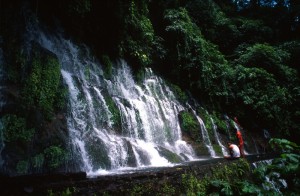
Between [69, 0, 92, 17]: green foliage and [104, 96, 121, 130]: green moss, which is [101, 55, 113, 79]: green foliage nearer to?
[104, 96, 121, 130]: green moss

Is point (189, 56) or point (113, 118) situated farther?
point (189, 56)

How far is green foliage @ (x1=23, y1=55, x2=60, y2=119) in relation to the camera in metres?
6.11

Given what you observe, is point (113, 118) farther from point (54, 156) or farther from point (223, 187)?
point (223, 187)

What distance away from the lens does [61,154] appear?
5.86m

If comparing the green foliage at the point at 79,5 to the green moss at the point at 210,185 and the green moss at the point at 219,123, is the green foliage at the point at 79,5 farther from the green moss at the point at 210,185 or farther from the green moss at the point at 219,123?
the green moss at the point at 219,123

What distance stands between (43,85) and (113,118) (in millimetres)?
2442

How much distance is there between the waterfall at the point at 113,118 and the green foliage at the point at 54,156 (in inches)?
17.1

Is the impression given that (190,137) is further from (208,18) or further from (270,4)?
(270,4)

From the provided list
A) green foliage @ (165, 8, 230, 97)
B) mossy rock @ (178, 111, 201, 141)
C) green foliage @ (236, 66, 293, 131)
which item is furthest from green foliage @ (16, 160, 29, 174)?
green foliage @ (236, 66, 293, 131)

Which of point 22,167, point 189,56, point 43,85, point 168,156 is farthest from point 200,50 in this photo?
point 22,167

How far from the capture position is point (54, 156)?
5.72m

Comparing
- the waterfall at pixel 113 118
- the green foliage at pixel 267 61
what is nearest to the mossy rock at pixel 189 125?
the waterfall at pixel 113 118

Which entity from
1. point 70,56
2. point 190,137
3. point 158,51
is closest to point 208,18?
point 158,51

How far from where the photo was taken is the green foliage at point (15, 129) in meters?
5.34
